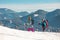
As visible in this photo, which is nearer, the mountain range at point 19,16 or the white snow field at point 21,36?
the white snow field at point 21,36

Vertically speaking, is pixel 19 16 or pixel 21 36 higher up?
pixel 19 16

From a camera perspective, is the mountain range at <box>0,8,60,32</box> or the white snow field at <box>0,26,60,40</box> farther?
the mountain range at <box>0,8,60,32</box>

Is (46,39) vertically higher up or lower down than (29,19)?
lower down

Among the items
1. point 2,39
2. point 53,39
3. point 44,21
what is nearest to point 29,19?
point 44,21

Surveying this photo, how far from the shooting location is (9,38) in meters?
6.25

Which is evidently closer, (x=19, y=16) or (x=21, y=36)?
(x=21, y=36)

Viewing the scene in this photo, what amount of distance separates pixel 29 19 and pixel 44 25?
2.62 ft

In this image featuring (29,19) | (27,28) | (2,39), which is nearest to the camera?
(2,39)

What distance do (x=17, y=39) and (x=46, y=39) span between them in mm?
1037

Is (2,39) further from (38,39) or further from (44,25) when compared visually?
(44,25)

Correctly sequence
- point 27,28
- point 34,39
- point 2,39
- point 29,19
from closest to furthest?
point 2,39, point 34,39, point 29,19, point 27,28

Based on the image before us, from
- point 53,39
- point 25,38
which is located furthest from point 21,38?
point 53,39

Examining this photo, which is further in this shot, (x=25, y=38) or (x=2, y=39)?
(x=25, y=38)

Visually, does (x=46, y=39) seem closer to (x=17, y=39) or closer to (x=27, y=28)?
(x=17, y=39)
